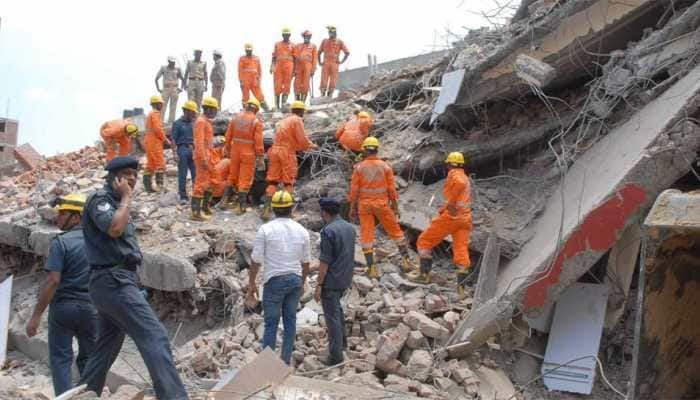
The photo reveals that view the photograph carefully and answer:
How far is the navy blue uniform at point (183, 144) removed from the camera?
876 centimetres

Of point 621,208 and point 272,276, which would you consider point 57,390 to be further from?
point 621,208

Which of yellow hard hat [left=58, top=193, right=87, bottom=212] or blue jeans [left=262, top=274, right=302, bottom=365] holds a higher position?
yellow hard hat [left=58, top=193, right=87, bottom=212]

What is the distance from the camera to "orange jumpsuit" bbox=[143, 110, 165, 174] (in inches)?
366

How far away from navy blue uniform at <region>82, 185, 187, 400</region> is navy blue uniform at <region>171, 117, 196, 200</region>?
15.9ft

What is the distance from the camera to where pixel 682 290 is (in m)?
2.79

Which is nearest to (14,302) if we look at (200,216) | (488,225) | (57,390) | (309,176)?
(200,216)

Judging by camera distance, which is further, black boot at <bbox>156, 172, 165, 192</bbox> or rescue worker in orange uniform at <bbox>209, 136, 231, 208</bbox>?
black boot at <bbox>156, 172, 165, 192</bbox>

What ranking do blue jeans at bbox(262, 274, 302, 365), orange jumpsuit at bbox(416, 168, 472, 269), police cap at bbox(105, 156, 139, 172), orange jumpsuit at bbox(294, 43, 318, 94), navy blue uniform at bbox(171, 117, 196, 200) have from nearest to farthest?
1. police cap at bbox(105, 156, 139, 172)
2. blue jeans at bbox(262, 274, 302, 365)
3. orange jumpsuit at bbox(416, 168, 472, 269)
4. navy blue uniform at bbox(171, 117, 196, 200)
5. orange jumpsuit at bbox(294, 43, 318, 94)

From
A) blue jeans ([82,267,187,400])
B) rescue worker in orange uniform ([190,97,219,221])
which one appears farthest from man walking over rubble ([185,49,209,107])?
blue jeans ([82,267,187,400])

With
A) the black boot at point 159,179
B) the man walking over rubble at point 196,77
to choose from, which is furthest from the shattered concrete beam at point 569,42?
the man walking over rubble at point 196,77

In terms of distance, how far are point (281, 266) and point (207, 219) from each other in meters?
3.26

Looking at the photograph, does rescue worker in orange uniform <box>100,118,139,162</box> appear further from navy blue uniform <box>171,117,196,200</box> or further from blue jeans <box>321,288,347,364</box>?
blue jeans <box>321,288,347,364</box>

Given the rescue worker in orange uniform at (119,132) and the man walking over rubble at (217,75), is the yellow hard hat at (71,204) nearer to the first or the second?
the rescue worker in orange uniform at (119,132)

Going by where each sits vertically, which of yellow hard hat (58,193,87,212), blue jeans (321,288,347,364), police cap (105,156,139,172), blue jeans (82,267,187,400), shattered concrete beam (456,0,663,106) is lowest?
blue jeans (321,288,347,364)
